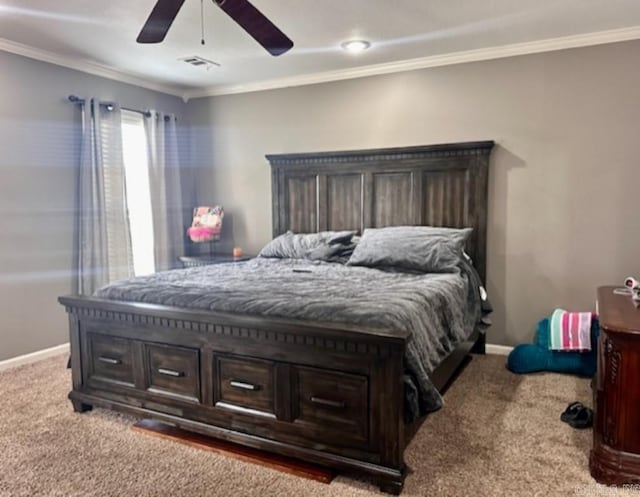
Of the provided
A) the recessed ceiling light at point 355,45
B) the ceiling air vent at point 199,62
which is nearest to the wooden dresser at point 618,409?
the recessed ceiling light at point 355,45

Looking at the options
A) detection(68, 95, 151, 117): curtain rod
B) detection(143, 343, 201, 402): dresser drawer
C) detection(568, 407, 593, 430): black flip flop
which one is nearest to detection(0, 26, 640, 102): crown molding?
A: detection(68, 95, 151, 117): curtain rod

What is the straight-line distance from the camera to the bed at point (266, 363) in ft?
6.74

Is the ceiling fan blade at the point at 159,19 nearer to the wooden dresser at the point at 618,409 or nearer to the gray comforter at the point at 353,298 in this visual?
the gray comforter at the point at 353,298

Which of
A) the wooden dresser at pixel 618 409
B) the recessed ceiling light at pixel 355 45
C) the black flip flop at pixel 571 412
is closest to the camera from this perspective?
the wooden dresser at pixel 618 409

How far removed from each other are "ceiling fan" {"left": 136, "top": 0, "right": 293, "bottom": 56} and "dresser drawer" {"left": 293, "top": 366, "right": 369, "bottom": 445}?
63.1 inches

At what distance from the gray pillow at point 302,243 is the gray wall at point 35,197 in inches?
67.7

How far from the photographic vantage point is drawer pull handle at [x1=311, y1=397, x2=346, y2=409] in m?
2.13

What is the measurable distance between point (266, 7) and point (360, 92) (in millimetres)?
1581

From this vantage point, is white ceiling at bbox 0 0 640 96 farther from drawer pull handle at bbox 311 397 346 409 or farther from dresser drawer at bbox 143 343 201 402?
drawer pull handle at bbox 311 397 346 409

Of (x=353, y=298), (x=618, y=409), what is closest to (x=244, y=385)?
(x=353, y=298)

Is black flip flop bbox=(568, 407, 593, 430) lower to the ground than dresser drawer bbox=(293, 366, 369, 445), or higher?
lower

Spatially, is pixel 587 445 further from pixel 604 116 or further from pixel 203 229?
pixel 203 229

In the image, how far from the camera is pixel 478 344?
3963mm

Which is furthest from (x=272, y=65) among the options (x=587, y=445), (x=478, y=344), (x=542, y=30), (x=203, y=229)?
(x=587, y=445)
